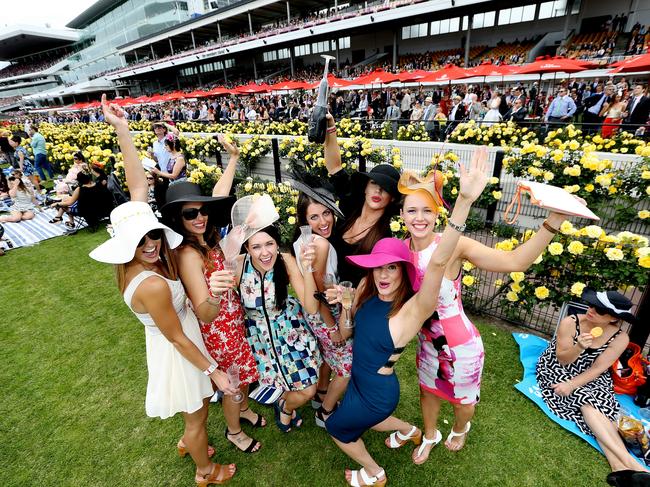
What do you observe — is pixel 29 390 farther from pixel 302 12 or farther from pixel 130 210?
pixel 302 12

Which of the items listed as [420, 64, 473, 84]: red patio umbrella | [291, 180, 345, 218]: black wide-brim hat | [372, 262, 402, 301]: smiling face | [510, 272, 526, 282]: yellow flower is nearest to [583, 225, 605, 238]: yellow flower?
[510, 272, 526, 282]: yellow flower

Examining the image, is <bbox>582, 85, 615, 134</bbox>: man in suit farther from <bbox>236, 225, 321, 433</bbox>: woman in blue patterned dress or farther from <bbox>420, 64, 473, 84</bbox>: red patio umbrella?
<bbox>236, 225, 321, 433</bbox>: woman in blue patterned dress

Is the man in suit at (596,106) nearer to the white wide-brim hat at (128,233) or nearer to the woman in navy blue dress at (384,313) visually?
the woman in navy blue dress at (384,313)

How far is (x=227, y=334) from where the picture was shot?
2.48 m

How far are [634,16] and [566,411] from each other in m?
28.8

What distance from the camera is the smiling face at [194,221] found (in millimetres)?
2334

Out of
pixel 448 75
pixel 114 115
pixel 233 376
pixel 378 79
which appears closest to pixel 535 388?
pixel 233 376

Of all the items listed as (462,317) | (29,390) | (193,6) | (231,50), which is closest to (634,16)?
(462,317)

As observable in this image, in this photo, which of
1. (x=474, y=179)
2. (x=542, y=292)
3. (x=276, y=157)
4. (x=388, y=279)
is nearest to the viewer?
(x=474, y=179)

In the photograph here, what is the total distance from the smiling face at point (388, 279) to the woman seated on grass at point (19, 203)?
36.0 feet

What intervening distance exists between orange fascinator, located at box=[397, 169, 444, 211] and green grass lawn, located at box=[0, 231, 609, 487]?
2.12m

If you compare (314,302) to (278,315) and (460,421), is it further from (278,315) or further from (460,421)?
(460,421)

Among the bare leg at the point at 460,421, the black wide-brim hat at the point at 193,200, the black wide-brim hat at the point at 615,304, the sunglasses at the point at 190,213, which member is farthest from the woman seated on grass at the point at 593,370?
the sunglasses at the point at 190,213

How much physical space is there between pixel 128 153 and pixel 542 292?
12.6 ft
